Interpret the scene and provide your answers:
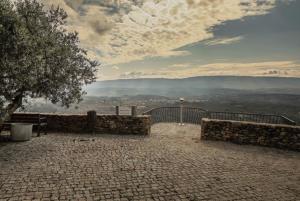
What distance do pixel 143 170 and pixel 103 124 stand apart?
6560 mm

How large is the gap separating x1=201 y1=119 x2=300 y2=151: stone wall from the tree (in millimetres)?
7136

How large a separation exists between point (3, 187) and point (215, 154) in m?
7.70

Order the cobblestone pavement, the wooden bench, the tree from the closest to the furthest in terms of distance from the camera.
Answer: the cobblestone pavement < the tree < the wooden bench

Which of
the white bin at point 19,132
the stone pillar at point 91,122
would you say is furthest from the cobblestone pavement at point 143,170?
the stone pillar at point 91,122

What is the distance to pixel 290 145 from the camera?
448 inches

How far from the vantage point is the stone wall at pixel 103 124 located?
13.7 meters

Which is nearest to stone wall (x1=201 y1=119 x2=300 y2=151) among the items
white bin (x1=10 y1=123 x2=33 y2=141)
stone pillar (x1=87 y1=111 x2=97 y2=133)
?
stone pillar (x1=87 y1=111 x2=97 y2=133)

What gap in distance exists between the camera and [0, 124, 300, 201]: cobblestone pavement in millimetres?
6238

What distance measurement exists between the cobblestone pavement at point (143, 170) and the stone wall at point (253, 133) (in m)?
0.61

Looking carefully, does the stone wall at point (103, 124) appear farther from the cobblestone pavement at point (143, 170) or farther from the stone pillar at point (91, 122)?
the cobblestone pavement at point (143, 170)

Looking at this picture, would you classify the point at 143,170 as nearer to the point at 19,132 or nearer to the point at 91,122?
the point at 91,122

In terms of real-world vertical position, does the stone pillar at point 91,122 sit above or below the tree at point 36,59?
below

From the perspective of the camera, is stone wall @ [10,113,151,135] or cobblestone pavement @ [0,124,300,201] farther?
stone wall @ [10,113,151,135]

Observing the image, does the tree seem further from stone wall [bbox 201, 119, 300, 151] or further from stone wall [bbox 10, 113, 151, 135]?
stone wall [bbox 201, 119, 300, 151]
